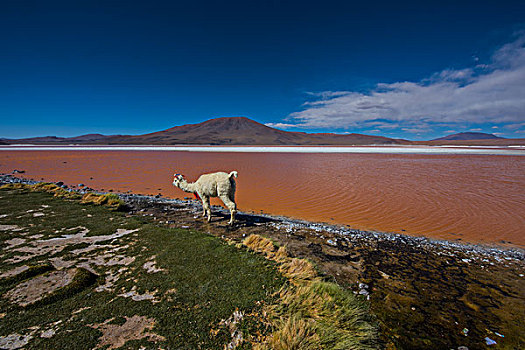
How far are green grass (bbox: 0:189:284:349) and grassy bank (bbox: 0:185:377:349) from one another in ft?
0.06

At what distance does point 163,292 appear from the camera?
388 cm

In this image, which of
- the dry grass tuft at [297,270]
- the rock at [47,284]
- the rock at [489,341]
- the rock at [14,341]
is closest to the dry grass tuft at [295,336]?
the dry grass tuft at [297,270]

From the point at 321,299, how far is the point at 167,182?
16.8 m

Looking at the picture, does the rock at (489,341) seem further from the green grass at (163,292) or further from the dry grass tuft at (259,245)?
the dry grass tuft at (259,245)

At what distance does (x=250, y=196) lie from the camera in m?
14.0

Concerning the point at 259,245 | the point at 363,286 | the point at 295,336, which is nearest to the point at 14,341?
the point at 295,336

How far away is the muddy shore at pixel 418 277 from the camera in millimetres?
3561

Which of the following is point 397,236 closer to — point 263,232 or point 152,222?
point 263,232

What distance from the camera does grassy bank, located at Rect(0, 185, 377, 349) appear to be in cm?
297

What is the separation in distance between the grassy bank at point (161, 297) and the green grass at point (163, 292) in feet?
0.06

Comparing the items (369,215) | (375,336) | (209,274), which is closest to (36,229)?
(209,274)

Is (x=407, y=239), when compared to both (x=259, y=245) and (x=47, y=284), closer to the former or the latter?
(x=259, y=245)

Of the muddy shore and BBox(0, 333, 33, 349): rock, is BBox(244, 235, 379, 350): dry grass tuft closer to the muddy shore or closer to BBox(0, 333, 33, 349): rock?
the muddy shore

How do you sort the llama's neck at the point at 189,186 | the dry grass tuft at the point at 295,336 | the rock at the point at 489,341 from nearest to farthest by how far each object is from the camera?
the dry grass tuft at the point at 295,336 < the rock at the point at 489,341 < the llama's neck at the point at 189,186
